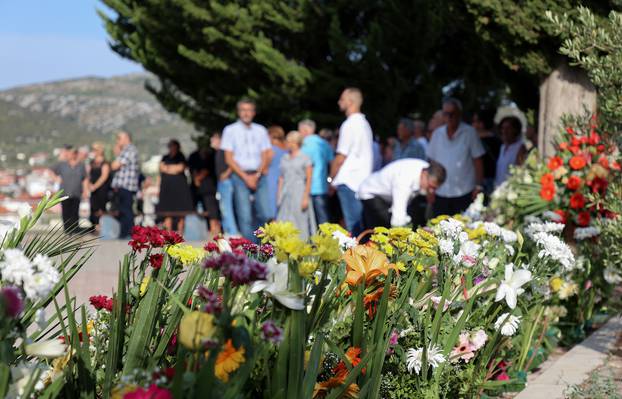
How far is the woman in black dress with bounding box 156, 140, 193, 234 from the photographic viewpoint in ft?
49.8

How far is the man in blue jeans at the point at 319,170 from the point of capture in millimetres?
10719

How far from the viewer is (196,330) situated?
216 cm

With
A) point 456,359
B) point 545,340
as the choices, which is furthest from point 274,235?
point 545,340

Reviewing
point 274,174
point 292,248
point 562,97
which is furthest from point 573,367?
point 274,174

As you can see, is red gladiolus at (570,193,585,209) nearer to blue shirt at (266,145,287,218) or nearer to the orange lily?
the orange lily

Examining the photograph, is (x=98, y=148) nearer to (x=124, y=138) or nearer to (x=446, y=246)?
(x=124, y=138)

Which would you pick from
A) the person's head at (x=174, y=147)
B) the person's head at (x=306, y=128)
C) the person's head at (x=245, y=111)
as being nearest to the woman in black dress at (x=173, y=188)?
the person's head at (x=174, y=147)

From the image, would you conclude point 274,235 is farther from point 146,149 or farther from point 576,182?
point 146,149

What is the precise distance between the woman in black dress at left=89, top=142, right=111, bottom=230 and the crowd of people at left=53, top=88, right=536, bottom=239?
0.06 feet

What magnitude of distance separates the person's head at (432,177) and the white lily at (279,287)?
5.32m

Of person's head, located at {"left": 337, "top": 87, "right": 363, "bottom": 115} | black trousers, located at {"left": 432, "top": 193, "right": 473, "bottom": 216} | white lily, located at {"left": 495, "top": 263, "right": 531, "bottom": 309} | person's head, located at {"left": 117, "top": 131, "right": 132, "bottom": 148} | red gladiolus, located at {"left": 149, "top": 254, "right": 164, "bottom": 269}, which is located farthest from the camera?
person's head, located at {"left": 117, "top": 131, "right": 132, "bottom": 148}

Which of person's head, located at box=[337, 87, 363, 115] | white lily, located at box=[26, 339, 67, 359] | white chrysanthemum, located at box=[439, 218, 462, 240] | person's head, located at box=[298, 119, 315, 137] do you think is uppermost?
person's head, located at box=[337, 87, 363, 115]

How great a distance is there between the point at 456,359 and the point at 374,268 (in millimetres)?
604

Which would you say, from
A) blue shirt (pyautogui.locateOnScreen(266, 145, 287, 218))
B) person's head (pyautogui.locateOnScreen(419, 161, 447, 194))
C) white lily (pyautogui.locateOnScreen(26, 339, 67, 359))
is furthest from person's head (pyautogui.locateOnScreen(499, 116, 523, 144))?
white lily (pyautogui.locateOnScreen(26, 339, 67, 359))
